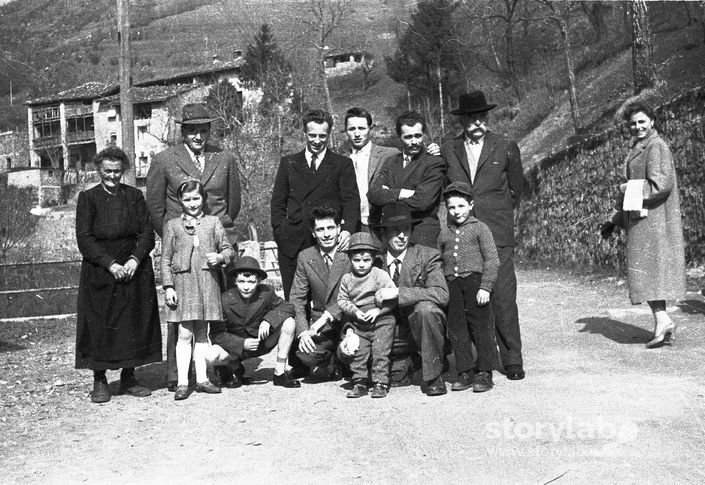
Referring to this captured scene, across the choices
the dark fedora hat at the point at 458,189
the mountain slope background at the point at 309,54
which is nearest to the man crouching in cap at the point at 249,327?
the dark fedora hat at the point at 458,189

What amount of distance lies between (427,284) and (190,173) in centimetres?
203

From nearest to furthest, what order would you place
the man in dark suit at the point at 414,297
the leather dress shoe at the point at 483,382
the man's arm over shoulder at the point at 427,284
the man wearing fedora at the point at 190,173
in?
1. the leather dress shoe at the point at 483,382
2. the man in dark suit at the point at 414,297
3. the man's arm over shoulder at the point at 427,284
4. the man wearing fedora at the point at 190,173

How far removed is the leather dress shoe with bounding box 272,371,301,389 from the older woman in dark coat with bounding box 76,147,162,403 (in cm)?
90

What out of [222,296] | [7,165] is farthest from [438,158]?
[7,165]

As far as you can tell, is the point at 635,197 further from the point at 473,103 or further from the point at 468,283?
the point at 468,283

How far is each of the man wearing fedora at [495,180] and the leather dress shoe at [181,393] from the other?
2307 millimetres

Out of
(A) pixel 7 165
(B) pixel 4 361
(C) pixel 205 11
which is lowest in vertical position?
(B) pixel 4 361

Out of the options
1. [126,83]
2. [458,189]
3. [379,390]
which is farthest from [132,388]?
[126,83]

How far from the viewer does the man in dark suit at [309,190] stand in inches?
271

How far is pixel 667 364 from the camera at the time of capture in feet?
21.9

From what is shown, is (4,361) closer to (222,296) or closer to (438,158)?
(222,296)

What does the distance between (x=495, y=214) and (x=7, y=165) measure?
28729 millimetres

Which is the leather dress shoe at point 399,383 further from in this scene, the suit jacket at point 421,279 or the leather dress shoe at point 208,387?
the leather dress shoe at point 208,387

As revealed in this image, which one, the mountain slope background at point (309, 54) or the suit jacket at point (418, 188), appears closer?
the suit jacket at point (418, 188)
